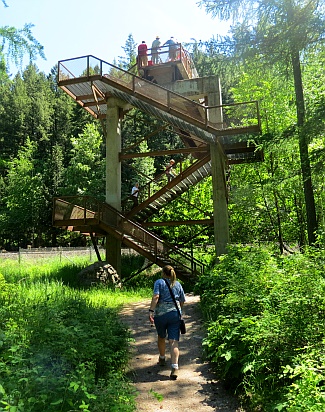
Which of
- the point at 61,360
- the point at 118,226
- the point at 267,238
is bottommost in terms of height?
the point at 61,360

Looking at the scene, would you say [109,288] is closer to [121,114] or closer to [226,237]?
[226,237]

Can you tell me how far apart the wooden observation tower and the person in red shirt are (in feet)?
0.15

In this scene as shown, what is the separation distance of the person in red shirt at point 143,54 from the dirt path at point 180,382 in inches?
495

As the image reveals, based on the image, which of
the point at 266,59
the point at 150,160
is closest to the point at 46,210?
the point at 150,160

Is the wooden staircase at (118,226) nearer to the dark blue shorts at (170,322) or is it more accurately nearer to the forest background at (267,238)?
the forest background at (267,238)

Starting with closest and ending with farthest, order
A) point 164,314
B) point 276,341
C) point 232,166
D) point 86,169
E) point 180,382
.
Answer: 1. point 276,341
2. point 180,382
3. point 164,314
4. point 232,166
5. point 86,169

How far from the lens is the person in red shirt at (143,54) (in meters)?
16.6

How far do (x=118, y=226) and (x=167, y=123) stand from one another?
4.70m

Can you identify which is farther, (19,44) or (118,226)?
(118,226)

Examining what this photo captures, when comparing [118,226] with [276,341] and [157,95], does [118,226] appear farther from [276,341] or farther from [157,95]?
[276,341]

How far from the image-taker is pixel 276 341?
460 cm

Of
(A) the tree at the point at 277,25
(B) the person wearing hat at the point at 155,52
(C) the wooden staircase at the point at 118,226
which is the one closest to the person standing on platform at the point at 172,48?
(B) the person wearing hat at the point at 155,52

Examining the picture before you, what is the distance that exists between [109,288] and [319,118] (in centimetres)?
962

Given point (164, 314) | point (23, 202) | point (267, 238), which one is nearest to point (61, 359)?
point (164, 314)
